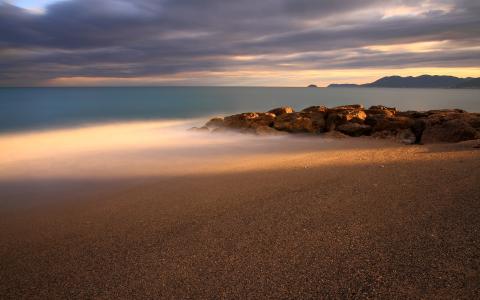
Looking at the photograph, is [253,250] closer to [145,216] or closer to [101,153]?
[145,216]

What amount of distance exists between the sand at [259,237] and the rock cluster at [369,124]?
4483mm

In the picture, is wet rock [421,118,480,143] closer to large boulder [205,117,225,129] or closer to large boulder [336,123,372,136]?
large boulder [336,123,372,136]

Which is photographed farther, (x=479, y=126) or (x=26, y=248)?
(x=479, y=126)

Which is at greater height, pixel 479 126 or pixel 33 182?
pixel 479 126

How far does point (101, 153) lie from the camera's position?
1329cm

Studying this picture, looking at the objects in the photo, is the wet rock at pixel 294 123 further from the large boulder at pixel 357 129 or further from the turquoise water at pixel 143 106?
the turquoise water at pixel 143 106

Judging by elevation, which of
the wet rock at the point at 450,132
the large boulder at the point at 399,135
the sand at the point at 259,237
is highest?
the wet rock at the point at 450,132

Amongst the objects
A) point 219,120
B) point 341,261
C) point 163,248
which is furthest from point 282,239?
point 219,120

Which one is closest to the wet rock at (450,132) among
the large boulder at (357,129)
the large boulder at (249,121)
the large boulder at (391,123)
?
the large boulder at (391,123)

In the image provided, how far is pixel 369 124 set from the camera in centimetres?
1493

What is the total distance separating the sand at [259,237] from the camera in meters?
3.35

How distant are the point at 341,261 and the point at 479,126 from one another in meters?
11.6

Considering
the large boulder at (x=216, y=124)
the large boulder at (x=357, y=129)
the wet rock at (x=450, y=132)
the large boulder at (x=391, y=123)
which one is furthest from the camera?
the large boulder at (x=216, y=124)

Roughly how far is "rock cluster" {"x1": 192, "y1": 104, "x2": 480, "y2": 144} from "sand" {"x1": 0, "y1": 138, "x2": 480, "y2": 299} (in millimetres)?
4483
